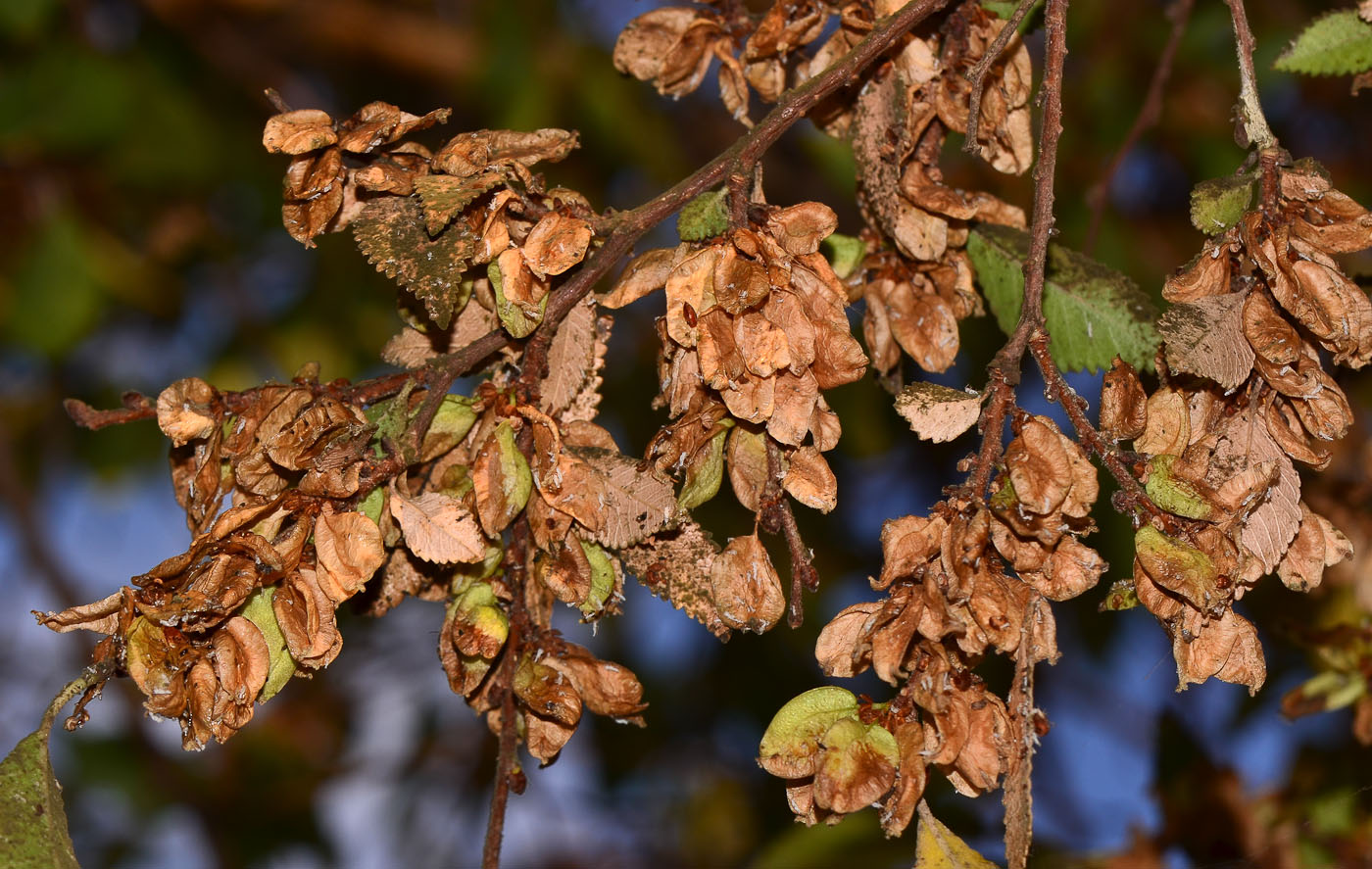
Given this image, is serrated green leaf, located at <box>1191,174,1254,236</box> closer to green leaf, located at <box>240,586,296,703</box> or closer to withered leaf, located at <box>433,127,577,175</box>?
withered leaf, located at <box>433,127,577,175</box>

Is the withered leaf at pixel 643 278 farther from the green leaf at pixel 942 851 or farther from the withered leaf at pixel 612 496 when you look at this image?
the green leaf at pixel 942 851

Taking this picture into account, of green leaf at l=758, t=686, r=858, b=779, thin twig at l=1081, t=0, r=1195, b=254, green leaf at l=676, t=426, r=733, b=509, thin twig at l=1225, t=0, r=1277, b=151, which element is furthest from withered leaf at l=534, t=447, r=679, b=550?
thin twig at l=1081, t=0, r=1195, b=254

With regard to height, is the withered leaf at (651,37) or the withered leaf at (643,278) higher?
the withered leaf at (651,37)

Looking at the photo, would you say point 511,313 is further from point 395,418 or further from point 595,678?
point 595,678

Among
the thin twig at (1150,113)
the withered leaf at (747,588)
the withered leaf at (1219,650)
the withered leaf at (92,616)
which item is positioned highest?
the thin twig at (1150,113)

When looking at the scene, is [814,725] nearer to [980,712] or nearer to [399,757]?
[980,712]

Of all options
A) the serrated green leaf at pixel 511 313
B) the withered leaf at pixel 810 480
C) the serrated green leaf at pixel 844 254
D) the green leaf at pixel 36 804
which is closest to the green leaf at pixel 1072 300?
the serrated green leaf at pixel 844 254

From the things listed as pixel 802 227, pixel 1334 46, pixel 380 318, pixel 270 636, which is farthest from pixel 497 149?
pixel 380 318

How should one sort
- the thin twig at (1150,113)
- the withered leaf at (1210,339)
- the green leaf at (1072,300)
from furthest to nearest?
the thin twig at (1150,113) < the green leaf at (1072,300) < the withered leaf at (1210,339)

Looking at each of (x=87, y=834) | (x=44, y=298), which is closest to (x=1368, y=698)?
(x=44, y=298)
